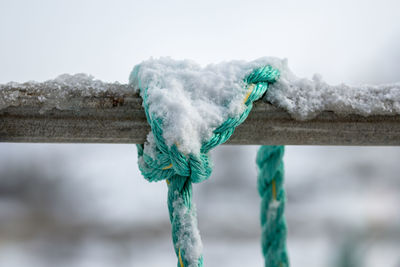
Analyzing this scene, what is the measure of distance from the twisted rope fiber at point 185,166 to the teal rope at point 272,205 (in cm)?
22

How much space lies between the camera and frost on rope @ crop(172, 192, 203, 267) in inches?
16.7

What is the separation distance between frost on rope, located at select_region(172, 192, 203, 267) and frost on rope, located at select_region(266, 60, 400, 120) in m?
0.16

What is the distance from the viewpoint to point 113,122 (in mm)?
418

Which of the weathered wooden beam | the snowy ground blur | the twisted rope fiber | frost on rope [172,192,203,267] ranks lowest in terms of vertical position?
frost on rope [172,192,203,267]

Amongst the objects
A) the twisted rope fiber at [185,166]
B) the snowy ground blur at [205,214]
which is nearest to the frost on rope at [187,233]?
the twisted rope fiber at [185,166]

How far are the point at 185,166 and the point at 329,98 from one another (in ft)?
0.60

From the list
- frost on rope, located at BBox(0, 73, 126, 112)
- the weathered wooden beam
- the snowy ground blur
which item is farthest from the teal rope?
the snowy ground blur

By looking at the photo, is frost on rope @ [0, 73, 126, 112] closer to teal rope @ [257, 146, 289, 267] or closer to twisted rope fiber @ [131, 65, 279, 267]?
twisted rope fiber @ [131, 65, 279, 267]

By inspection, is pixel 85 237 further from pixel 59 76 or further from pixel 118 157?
pixel 59 76

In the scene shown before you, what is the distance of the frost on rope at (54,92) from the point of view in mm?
410

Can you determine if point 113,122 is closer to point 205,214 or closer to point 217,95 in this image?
point 217,95

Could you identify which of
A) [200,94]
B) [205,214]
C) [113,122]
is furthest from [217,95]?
[205,214]

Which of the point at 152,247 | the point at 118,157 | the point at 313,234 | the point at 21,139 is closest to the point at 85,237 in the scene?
the point at 152,247

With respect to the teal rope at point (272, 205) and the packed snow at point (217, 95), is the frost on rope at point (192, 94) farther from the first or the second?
the teal rope at point (272, 205)
